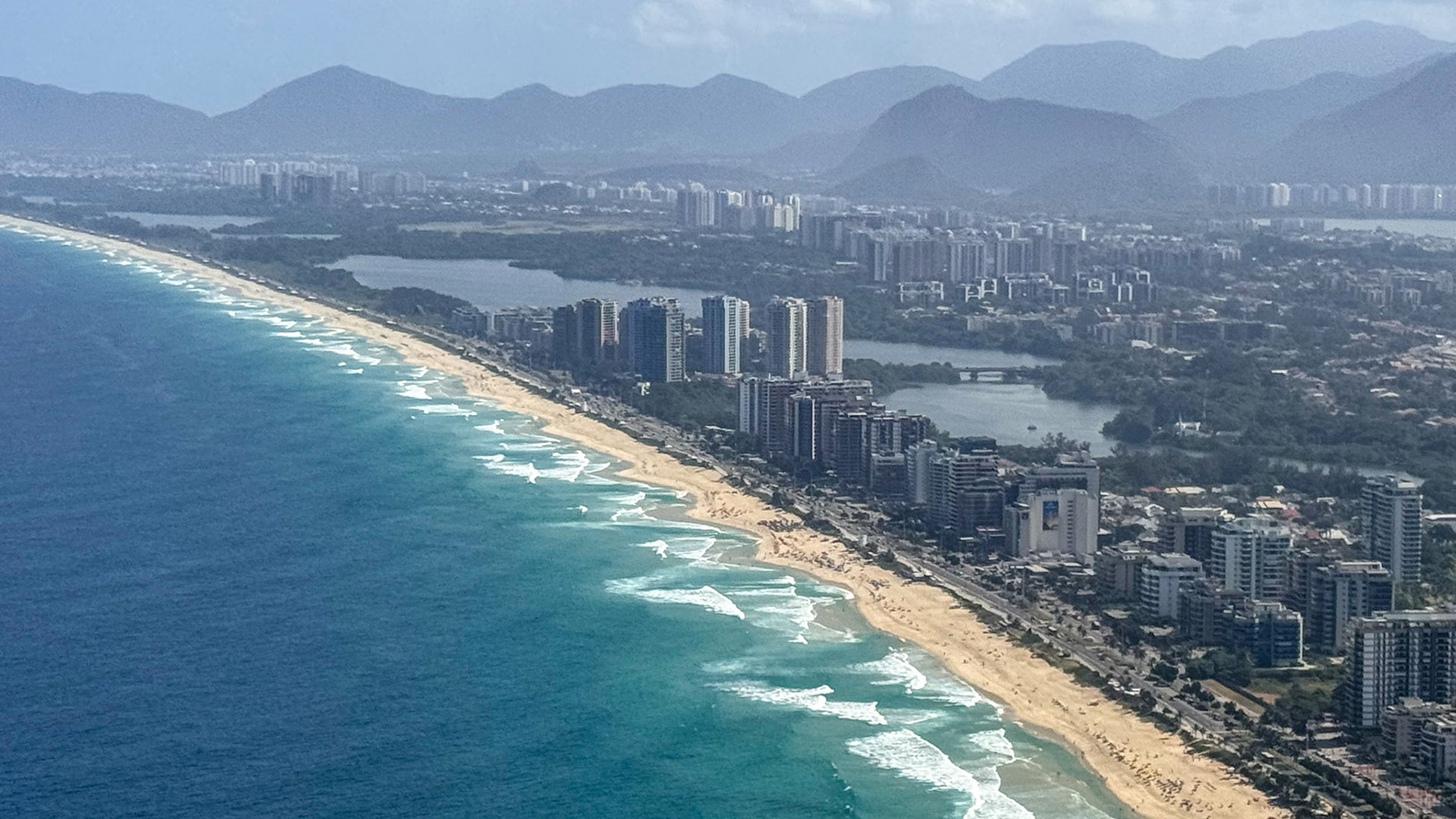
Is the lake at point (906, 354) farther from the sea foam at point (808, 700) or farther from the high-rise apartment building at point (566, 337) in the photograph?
the sea foam at point (808, 700)

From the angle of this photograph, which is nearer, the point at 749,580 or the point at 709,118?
the point at 749,580

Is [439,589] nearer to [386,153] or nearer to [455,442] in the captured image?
[455,442]

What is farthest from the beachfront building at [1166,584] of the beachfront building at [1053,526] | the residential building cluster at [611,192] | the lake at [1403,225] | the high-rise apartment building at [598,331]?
the residential building cluster at [611,192]

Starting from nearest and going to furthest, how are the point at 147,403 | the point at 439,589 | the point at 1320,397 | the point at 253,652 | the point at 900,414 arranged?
the point at 253,652 < the point at 439,589 < the point at 900,414 < the point at 147,403 < the point at 1320,397

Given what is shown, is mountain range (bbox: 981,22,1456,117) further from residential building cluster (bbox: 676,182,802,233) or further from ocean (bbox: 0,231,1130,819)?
ocean (bbox: 0,231,1130,819)

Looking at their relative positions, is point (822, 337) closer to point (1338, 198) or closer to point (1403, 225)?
point (1403, 225)

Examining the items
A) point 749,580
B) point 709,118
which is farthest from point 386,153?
point 749,580

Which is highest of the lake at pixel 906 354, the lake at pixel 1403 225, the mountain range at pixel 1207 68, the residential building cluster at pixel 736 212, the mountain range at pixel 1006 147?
the mountain range at pixel 1207 68
